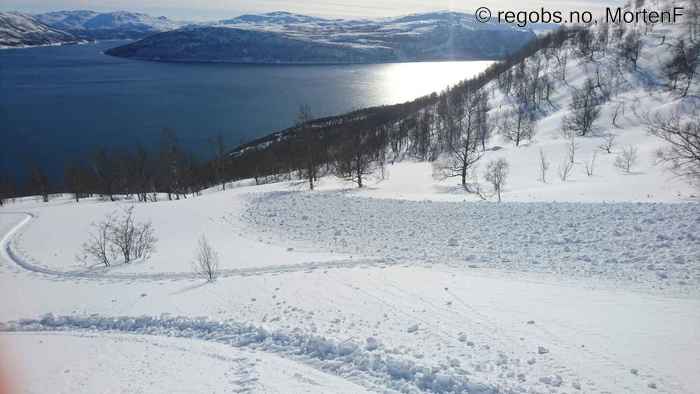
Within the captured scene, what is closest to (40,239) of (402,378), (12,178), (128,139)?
(402,378)

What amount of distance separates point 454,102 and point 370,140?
2314 cm

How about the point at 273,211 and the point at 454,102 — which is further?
the point at 454,102

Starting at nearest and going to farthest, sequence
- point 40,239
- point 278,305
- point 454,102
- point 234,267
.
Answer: point 278,305 < point 234,267 < point 40,239 < point 454,102

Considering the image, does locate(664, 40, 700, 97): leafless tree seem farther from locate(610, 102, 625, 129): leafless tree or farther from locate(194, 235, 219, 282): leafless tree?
locate(194, 235, 219, 282): leafless tree

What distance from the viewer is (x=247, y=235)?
21.2 m

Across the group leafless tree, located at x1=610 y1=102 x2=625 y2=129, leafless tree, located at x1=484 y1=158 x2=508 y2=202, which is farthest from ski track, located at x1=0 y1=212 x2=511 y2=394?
leafless tree, located at x1=610 y1=102 x2=625 y2=129

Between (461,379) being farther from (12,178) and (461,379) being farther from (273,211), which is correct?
(12,178)

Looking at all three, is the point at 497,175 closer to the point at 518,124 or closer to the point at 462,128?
the point at 518,124

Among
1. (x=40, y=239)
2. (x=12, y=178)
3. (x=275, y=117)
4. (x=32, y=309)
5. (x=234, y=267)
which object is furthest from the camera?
(x=275, y=117)

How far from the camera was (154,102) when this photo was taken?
387 feet

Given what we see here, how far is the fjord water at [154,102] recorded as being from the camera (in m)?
83.5

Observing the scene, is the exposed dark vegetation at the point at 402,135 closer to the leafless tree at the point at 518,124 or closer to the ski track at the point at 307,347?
the leafless tree at the point at 518,124

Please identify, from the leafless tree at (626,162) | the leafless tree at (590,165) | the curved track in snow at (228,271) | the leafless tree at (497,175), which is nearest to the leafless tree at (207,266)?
the curved track in snow at (228,271)

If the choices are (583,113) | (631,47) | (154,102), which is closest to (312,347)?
(583,113)
